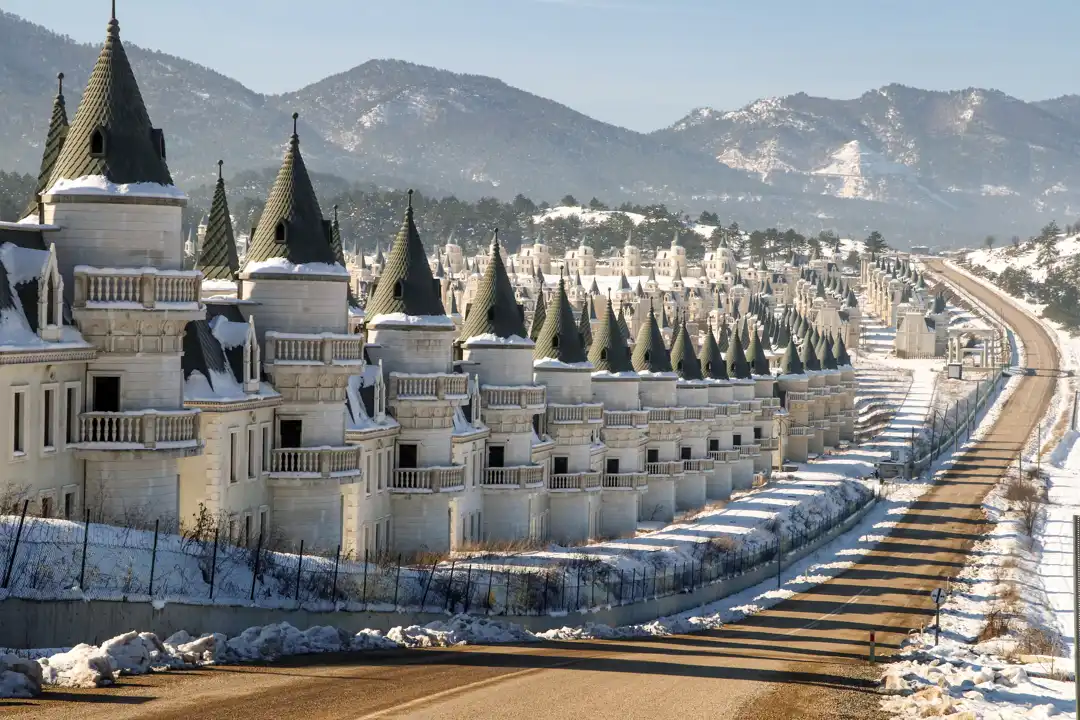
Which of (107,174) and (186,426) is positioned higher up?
(107,174)

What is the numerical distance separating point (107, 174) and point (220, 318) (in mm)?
8614

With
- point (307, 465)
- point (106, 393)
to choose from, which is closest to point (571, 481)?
point (307, 465)

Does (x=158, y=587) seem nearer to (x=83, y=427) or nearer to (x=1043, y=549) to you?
(x=83, y=427)

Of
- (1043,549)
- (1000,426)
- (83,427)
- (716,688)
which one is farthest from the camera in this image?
(1000,426)

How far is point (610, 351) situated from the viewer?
9362 centimetres

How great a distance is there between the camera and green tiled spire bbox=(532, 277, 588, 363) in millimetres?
84938

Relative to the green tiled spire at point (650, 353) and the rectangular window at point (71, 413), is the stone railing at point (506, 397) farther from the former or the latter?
the rectangular window at point (71, 413)

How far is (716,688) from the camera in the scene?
36094mm

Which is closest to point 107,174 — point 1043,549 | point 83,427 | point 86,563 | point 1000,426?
Answer: point 83,427

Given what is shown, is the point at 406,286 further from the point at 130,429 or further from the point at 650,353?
the point at 650,353

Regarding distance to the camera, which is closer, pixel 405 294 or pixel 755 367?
pixel 405 294

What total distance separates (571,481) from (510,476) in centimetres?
803

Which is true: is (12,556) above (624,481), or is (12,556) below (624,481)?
above

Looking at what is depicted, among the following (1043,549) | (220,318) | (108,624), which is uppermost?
(220,318)
